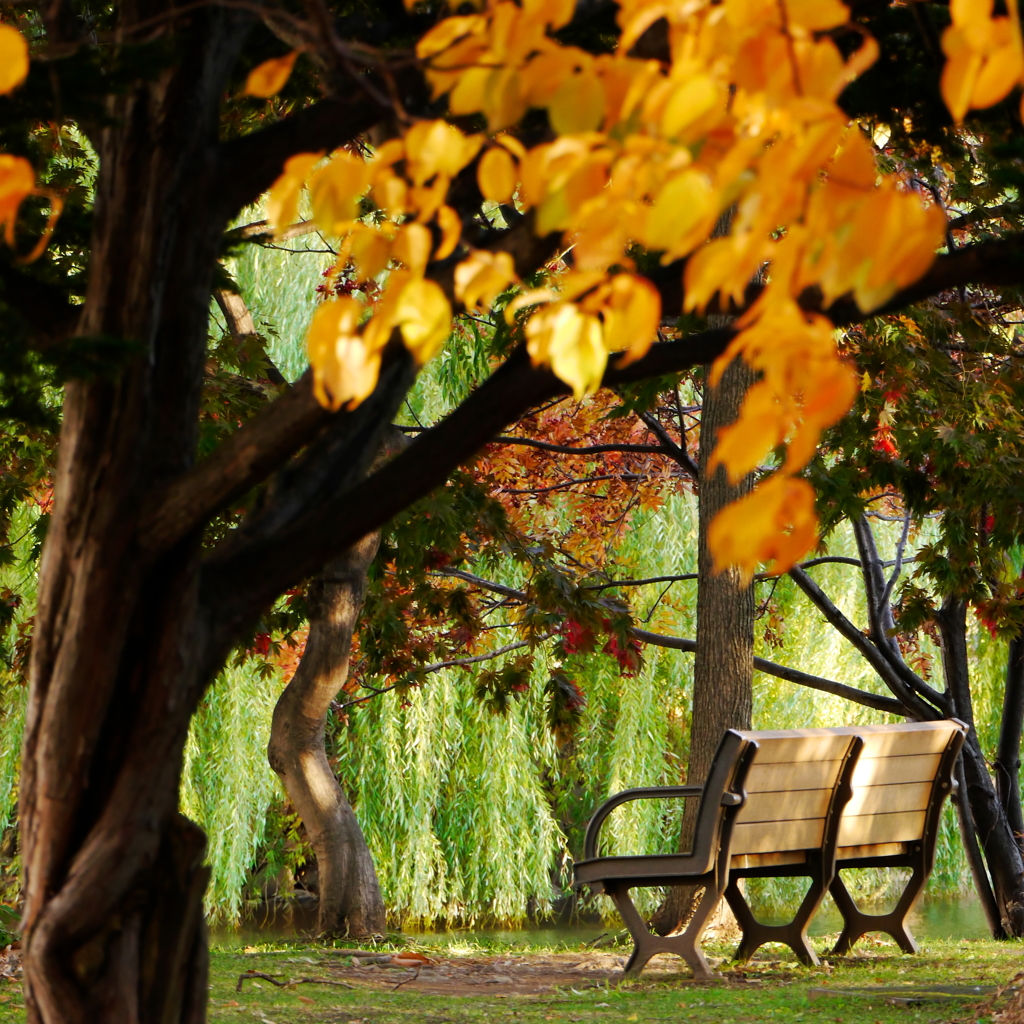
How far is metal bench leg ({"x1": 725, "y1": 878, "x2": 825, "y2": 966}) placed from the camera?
584cm

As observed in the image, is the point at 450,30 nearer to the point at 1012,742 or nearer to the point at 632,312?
the point at 632,312

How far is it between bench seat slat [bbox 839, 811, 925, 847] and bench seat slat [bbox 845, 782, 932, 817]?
0.03 m

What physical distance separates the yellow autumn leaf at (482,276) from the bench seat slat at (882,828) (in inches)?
184

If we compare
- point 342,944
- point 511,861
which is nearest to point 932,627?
point 511,861

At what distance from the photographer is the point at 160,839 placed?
2.41 meters

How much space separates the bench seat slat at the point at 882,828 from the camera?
5.96m

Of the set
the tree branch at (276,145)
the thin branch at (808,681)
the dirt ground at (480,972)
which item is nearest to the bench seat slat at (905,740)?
the dirt ground at (480,972)

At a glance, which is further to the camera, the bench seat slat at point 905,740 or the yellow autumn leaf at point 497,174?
the bench seat slat at point 905,740

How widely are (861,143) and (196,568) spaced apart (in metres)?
1.46

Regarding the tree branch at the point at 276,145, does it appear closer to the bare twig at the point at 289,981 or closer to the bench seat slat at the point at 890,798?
the bare twig at the point at 289,981

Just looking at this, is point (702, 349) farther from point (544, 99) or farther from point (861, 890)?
point (861, 890)

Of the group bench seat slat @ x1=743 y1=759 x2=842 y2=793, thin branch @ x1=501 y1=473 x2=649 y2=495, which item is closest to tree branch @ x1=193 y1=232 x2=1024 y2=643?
bench seat slat @ x1=743 y1=759 x2=842 y2=793

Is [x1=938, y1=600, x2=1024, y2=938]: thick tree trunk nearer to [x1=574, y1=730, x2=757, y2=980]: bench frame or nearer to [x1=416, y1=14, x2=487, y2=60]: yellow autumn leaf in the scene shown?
[x1=574, y1=730, x2=757, y2=980]: bench frame

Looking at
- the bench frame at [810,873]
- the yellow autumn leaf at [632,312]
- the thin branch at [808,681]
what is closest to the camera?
the yellow autumn leaf at [632,312]
